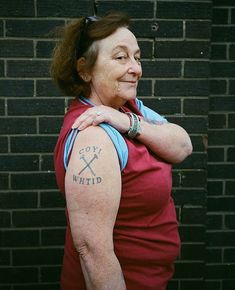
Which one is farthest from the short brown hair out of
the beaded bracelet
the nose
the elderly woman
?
the beaded bracelet

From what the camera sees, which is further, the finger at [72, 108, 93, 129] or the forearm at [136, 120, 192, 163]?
the forearm at [136, 120, 192, 163]

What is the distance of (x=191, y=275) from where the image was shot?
3539 mm

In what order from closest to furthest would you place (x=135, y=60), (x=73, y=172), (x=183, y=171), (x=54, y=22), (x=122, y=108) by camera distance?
(x=73, y=172), (x=135, y=60), (x=122, y=108), (x=54, y=22), (x=183, y=171)

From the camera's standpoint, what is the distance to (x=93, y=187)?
1885mm

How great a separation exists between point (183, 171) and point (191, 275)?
2.64 feet

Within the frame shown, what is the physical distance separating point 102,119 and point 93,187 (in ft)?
0.96

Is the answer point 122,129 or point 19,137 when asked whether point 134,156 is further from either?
point 19,137

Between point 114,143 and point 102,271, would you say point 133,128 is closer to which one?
point 114,143

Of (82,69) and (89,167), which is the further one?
(82,69)

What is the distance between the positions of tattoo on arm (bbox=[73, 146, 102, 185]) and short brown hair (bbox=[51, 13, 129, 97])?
45 cm

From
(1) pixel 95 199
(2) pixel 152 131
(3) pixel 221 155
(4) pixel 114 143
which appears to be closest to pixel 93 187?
(1) pixel 95 199

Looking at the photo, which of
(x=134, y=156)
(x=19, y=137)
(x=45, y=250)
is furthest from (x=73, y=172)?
(x=45, y=250)

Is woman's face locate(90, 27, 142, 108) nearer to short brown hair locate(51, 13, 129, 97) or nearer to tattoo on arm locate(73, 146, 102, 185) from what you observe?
short brown hair locate(51, 13, 129, 97)

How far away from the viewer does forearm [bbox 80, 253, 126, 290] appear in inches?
76.4
